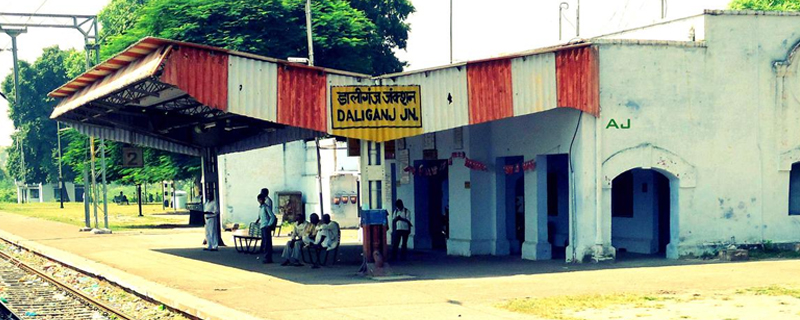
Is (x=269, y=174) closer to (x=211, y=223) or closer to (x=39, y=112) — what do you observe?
Result: (x=211, y=223)

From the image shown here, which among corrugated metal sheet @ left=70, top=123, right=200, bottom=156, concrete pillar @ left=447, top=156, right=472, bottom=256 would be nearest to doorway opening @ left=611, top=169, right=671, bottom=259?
concrete pillar @ left=447, top=156, right=472, bottom=256

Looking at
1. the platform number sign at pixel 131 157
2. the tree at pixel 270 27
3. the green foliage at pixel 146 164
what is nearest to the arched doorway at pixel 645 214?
the platform number sign at pixel 131 157

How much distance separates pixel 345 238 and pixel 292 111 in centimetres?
1514

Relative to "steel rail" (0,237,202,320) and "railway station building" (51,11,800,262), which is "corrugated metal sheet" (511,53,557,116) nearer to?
"railway station building" (51,11,800,262)

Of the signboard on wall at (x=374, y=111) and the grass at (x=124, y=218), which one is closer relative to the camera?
the signboard on wall at (x=374, y=111)

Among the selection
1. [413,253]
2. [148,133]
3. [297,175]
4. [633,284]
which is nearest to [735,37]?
[633,284]

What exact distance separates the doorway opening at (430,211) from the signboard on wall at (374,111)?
7772 mm

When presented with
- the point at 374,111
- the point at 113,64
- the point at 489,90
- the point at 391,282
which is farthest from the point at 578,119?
the point at 113,64

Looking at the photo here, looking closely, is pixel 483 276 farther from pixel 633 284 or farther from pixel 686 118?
pixel 686 118

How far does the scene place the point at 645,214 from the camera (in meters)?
25.2

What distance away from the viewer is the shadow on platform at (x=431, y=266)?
2067 centimetres

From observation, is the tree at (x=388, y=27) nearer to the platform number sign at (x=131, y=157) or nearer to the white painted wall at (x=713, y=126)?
the platform number sign at (x=131, y=157)

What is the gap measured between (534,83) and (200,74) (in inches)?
272

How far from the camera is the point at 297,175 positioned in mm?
44594
